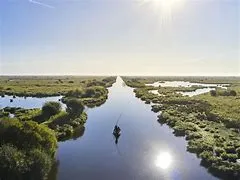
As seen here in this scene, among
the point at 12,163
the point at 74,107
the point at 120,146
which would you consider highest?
the point at 12,163

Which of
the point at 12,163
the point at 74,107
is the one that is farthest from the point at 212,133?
the point at 12,163

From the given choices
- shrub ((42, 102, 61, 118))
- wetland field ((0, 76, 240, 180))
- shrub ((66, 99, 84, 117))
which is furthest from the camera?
shrub ((66, 99, 84, 117))

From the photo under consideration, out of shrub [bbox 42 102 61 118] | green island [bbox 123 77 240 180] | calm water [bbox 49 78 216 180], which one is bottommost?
calm water [bbox 49 78 216 180]

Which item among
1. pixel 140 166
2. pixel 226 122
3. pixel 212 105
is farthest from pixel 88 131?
pixel 212 105

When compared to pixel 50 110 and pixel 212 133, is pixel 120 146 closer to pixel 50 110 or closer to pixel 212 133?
pixel 212 133

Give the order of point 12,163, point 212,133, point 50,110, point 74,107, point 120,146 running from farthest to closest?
point 74,107
point 50,110
point 212,133
point 120,146
point 12,163

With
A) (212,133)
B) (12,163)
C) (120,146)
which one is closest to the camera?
(12,163)

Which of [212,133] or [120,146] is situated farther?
[212,133]

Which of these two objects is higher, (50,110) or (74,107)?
(74,107)

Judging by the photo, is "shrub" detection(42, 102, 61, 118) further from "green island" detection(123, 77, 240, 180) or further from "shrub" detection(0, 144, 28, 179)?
"shrub" detection(0, 144, 28, 179)

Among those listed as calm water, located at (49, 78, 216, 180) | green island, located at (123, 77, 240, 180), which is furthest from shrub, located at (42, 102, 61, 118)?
green island, located at (123, 77, 240, 180)
